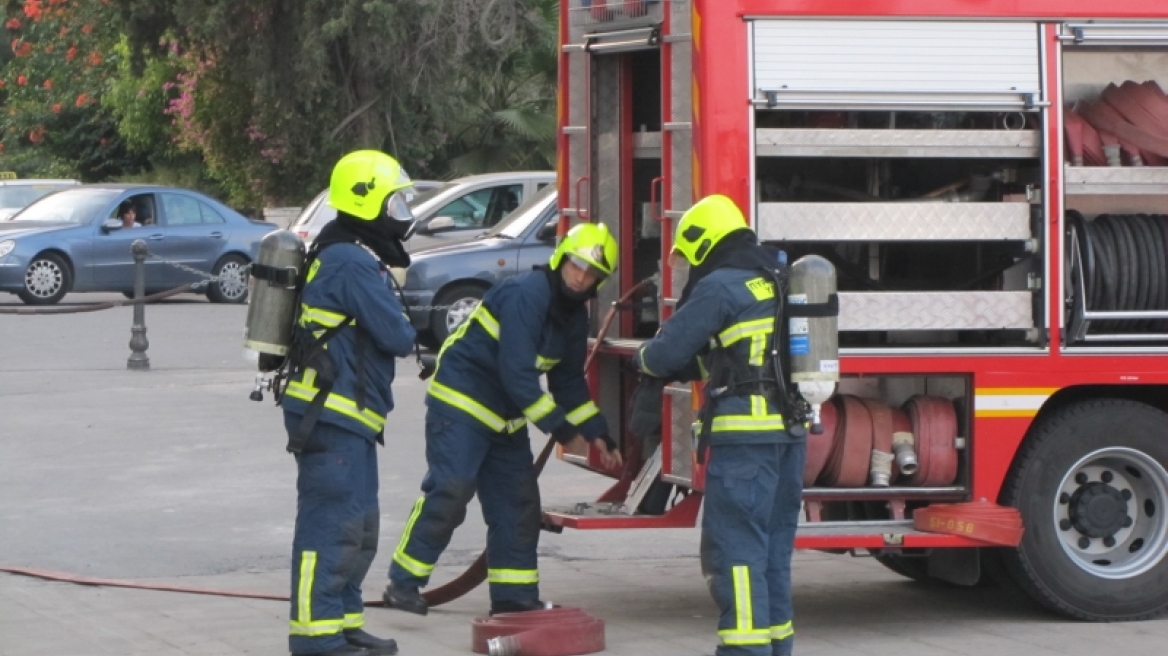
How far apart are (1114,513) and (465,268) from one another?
9.69 metres

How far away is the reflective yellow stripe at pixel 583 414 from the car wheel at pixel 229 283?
1582 centimetres

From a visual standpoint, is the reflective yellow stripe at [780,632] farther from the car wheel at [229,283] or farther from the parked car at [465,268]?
the car wheel at [229,283]

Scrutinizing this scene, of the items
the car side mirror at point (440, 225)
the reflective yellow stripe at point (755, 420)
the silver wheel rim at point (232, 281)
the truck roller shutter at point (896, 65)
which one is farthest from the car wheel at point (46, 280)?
the reflective yellow stripe at point (755, 420)

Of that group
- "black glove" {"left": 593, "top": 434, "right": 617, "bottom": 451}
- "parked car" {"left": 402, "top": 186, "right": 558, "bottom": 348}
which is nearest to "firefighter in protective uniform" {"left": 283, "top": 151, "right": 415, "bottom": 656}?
"black glove" {"left": 593, "top": 434, "right": 617, "bottom": 451}

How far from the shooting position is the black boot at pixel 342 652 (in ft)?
20.6

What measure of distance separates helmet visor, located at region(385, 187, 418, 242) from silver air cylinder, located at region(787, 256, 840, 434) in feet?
4.73

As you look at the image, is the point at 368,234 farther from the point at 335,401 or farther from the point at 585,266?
the point at 585,266

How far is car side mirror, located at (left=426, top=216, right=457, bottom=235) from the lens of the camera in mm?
16953

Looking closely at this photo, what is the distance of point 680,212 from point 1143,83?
7.03 ft

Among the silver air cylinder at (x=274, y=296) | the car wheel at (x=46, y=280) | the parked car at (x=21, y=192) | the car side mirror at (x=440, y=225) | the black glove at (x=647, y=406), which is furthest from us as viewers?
the parked car at (x=21, y=192)

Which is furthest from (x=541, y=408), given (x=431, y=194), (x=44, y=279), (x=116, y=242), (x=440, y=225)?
(x=116, y=242)

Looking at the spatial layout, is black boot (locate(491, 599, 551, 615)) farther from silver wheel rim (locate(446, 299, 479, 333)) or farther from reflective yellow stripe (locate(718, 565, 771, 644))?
silver wheel rim (locate(446, 299, 479, 333))

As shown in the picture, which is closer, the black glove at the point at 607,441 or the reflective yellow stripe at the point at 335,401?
the reflective yellow stripe at the point at 335,401

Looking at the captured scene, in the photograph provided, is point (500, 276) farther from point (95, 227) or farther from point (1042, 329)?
point (1042, 329)
